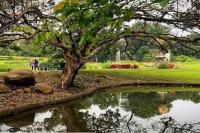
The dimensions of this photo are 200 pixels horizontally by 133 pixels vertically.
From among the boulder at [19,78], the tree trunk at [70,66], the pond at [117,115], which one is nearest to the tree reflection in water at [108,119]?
the pond at [117,115]

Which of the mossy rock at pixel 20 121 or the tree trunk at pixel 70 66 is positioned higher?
the tree trunk at pixel 70 66

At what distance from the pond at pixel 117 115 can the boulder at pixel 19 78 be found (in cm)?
323

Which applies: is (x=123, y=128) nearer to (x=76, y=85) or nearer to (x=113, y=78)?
(x=76, y=85)

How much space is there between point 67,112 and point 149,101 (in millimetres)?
5801

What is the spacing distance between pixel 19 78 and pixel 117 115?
24.8 feet

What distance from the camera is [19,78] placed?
856 inches

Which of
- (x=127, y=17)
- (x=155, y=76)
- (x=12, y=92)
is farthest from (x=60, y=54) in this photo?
(x=127, y=17)

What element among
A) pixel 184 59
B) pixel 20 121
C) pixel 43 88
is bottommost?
pixel 20 121

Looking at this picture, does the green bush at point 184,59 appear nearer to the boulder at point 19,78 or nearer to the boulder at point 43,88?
the boulder at point 19,78

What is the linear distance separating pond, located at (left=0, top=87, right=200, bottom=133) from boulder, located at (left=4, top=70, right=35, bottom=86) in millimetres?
→ 3232

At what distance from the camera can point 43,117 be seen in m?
16.1

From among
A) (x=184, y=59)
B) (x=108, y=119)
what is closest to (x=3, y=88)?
(x=108, y=119)

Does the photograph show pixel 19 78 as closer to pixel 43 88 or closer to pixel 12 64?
pixel 43 88

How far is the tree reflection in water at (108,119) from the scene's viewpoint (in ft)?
44.1
